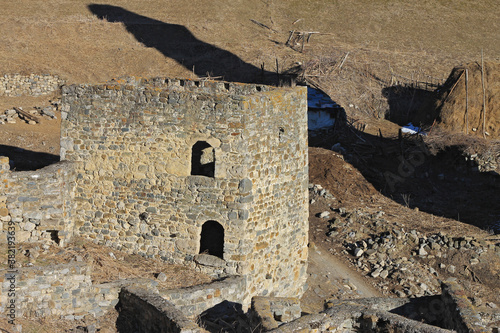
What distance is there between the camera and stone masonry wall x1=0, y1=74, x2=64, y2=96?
2814 centimetres

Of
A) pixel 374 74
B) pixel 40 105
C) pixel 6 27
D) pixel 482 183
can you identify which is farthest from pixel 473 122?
pixel 6 27

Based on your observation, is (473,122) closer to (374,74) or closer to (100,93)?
(374,74)

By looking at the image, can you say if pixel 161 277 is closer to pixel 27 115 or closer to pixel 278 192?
pixel 278 192

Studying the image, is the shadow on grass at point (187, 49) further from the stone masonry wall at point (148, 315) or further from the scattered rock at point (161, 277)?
the stone masonry wall at point (148, 315)

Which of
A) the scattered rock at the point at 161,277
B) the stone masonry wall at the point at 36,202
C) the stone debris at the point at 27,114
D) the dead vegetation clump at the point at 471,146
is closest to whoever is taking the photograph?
the scattered rock at the point at 161,277

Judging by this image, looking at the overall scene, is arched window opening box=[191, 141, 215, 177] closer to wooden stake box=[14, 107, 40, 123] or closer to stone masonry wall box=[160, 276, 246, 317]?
stone masonry wall box=[160, 276, 246, 317]

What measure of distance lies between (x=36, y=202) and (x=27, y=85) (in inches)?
580

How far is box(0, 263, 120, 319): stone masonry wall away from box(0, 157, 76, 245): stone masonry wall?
1.74 m

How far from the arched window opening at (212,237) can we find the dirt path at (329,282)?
93.7 inches

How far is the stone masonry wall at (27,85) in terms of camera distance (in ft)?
92.3

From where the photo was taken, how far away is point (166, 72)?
33.2 meters

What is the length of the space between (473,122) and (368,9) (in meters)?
19.8

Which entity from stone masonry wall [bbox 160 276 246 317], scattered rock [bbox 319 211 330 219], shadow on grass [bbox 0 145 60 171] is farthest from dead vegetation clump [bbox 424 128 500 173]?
stone masonry wall [bbox 160 276 246 317]

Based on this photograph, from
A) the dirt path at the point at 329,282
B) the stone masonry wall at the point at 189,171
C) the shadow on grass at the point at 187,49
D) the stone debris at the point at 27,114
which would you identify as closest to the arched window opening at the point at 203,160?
the stone masonry wall at the point at 189,171
